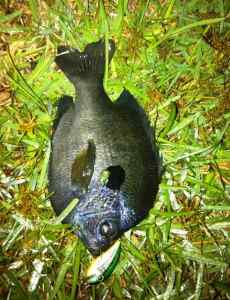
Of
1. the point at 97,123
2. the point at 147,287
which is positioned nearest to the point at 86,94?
the point at 97,123

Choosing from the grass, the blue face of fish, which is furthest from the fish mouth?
the grass

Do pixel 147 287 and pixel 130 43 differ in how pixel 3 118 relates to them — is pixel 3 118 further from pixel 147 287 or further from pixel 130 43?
pixel 147 287

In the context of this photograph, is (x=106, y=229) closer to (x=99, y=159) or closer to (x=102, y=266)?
(x=102, y=266)

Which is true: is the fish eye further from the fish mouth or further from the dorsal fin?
the dorsal fin

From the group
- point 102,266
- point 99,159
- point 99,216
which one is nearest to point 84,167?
point 99,159

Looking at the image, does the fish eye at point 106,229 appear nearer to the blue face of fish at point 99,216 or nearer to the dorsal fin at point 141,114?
the blue face of fish at point 99,216

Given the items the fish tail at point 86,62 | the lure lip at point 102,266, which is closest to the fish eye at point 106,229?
the lure lip at point 102,266
